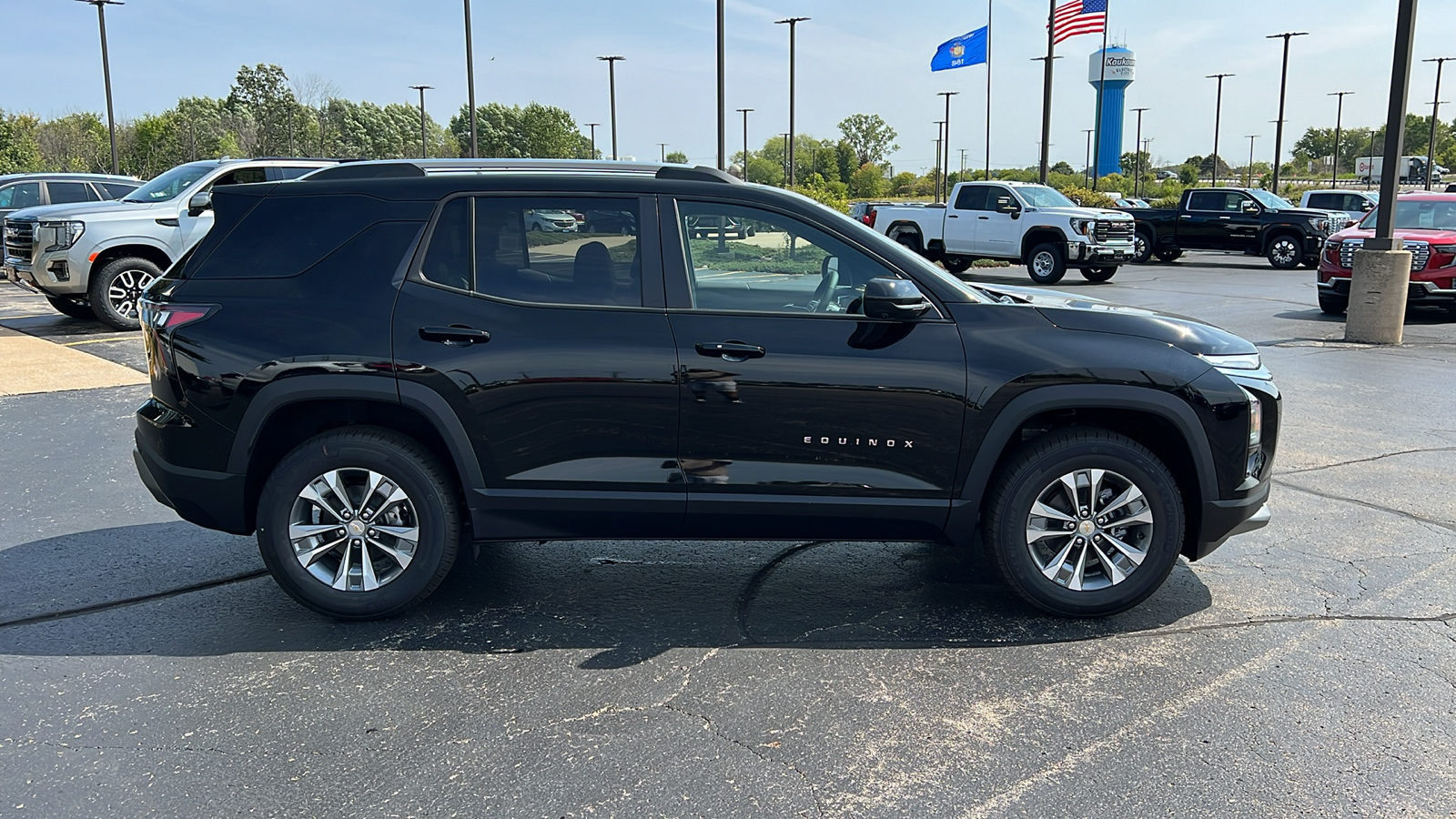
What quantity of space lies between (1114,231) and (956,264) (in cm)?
472

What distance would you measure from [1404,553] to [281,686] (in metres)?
5.04

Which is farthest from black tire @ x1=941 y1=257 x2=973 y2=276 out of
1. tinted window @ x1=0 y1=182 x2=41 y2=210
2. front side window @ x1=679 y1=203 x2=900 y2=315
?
front side window @ x1=679 y1=203 x2=900 y2=315

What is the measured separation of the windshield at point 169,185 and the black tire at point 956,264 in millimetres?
15556

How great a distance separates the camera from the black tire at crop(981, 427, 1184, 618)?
4.33 meters

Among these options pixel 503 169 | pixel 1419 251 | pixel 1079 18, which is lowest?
pixel 1419 251

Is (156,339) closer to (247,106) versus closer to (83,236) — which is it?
(83,236)

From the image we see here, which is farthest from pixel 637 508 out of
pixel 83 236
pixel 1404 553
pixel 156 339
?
pixel 83 236

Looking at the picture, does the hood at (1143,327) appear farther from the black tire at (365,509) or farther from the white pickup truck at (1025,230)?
the white pickup truck at (1025,230)

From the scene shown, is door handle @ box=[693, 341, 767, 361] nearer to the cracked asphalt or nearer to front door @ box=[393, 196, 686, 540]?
front door @ box=[393, 196, 686, 540]

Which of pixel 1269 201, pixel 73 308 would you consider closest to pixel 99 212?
pixel 73 308

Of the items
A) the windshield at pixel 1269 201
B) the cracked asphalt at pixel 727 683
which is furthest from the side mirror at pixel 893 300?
the windshield at pixel 1269 201

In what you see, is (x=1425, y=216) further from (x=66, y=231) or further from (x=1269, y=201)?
(x=66, y=231)

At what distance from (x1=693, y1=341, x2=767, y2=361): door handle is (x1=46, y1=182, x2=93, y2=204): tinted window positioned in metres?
19.0

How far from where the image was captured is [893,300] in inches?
163
